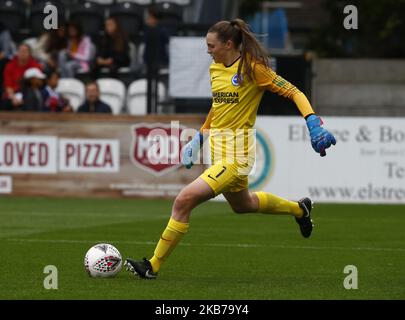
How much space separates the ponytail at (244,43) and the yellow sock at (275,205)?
1382 mm

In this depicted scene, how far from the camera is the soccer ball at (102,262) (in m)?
10.5

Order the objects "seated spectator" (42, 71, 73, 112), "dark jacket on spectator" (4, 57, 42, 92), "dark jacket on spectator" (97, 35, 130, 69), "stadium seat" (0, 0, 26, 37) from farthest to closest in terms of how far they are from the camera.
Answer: "stadium seat" (0, 0, 26, 37) → "dark jacket on spectator" (97, 35, 130, 69) → "dark jacket on spectator" (4, 57, 42, 92) → "seated spectator" (42, 71, 73, 112)

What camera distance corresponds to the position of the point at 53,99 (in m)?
22.0

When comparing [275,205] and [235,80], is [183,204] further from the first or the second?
[275,205]

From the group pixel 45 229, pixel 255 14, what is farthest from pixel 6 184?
pixel 255 14

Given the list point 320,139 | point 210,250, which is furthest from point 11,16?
point 320,139

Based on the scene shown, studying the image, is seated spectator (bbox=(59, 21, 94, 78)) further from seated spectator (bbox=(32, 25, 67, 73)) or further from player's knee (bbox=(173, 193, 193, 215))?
player's knee (bbox=(173, 193, 193, 215))

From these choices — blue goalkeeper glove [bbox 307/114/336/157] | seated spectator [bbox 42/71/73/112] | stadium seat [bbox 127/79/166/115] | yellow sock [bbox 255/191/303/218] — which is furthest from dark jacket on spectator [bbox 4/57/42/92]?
blue goalkeeper glove [bbox 307/114/336/157]

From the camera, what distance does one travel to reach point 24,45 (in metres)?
22.5

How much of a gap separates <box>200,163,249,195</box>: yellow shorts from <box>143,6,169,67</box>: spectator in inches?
459

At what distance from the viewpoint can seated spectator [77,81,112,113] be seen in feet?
71.3

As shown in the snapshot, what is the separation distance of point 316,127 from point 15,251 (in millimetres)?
3986

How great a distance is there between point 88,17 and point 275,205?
14.8 metres

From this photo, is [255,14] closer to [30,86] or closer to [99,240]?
[30,86]
